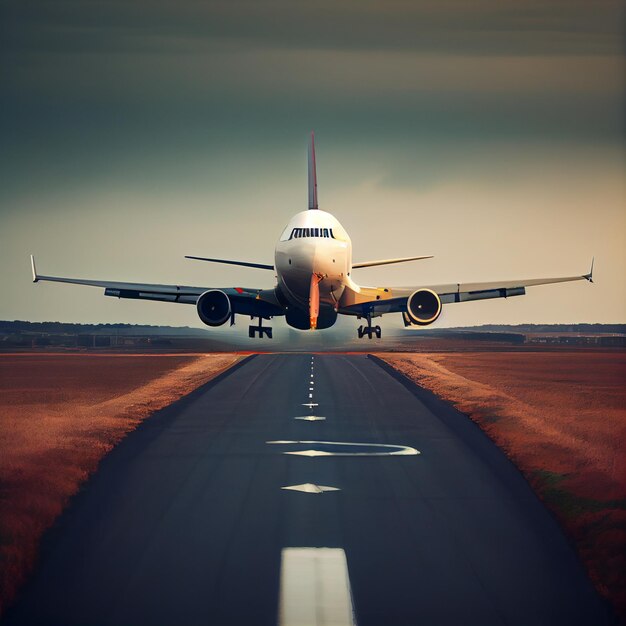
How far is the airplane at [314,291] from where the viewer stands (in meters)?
44.8

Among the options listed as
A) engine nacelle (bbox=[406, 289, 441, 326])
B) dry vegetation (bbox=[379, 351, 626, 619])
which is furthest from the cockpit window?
dry vegetation (bbox=[379, 351, 626, 619])

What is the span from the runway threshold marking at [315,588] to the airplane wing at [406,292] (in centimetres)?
3343

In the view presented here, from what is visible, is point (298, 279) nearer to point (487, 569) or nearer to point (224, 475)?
point (224, 475)

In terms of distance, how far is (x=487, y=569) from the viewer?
52.7 ft

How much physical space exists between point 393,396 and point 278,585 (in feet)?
117

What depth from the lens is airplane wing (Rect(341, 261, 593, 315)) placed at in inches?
2007

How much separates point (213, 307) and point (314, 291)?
732cm

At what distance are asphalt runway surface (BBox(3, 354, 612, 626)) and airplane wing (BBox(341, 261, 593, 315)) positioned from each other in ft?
58.9

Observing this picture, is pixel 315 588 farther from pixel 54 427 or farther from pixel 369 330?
pixel 369 330

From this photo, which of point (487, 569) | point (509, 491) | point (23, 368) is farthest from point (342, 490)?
point (23, 368)

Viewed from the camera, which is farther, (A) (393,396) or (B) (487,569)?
(A) (393,396)

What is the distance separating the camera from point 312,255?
44.0 m

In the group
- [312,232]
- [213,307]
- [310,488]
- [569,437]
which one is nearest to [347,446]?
[310,488]

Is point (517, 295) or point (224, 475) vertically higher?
point (517, 295)
